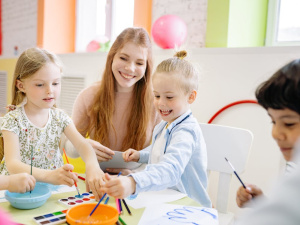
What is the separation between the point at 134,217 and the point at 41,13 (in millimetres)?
3389

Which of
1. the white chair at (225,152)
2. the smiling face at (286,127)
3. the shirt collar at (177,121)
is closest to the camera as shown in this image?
the smiling face at (286,127)

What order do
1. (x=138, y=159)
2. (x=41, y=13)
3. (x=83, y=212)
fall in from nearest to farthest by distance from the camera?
1. (x=83, y=212)
2. (x=138, y=159)
3. (x=41, y=13)

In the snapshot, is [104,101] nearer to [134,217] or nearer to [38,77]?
[38,77]

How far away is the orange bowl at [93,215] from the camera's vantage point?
68 cm

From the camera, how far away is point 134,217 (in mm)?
759

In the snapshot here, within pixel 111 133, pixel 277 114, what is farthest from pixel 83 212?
pixel 111 133

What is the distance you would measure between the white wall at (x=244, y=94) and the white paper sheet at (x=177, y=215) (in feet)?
3.33

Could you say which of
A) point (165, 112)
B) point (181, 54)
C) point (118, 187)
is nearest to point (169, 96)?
point (165, 112)

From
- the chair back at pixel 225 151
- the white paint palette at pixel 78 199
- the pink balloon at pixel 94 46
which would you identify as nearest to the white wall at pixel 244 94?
the chair back at pixel 225 151

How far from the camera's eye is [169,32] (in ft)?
7.10

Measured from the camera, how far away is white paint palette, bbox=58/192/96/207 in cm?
82

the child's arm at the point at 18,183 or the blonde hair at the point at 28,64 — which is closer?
the child's arm at the point at 18,183

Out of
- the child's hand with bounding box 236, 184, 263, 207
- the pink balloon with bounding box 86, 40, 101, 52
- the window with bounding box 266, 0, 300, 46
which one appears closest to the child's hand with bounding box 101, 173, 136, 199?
the child's hand with bounding box 236, 184, 263, 207

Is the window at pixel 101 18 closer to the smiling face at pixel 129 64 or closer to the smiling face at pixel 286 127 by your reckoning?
the smiling face at pixel 129 64
